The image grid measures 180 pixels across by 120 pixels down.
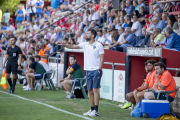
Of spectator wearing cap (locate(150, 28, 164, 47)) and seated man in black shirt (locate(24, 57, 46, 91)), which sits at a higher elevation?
spectator wearing cap (locate(150, 28, 164, 47))

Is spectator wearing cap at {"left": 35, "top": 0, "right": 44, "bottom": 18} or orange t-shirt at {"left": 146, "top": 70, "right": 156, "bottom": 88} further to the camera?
→ spectator wearing cap at {"left": 35, "top": 0, "right": 44, "bottom": 18}

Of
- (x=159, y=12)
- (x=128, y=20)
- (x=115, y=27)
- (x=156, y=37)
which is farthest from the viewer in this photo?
(x=115, y=27)

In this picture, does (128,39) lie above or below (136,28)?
below

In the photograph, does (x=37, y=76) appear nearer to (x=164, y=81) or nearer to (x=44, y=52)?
(x=44, y=52)

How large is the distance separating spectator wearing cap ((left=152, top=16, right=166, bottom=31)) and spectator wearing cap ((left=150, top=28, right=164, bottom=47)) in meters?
0.95

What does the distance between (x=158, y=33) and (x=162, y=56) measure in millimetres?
2608

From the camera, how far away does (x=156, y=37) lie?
11.3m

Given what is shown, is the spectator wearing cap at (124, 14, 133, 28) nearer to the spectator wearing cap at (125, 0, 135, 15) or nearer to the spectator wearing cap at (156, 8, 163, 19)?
the spectator wearing cap at (125, 0, 135, 15)

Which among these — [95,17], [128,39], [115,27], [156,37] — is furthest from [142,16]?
[95,17]

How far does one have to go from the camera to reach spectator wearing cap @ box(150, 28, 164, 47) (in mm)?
11036

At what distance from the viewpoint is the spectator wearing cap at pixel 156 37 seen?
11.0 metres

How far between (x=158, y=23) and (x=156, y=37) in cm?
130

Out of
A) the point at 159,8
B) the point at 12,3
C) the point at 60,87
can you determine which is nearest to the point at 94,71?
the point at 159,8

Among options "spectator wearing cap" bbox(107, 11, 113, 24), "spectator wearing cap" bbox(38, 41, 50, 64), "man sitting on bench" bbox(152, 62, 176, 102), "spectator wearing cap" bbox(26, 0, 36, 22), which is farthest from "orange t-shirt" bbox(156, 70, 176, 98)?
"spectator wearing cap" bbox(26, 0, 36, 22)
